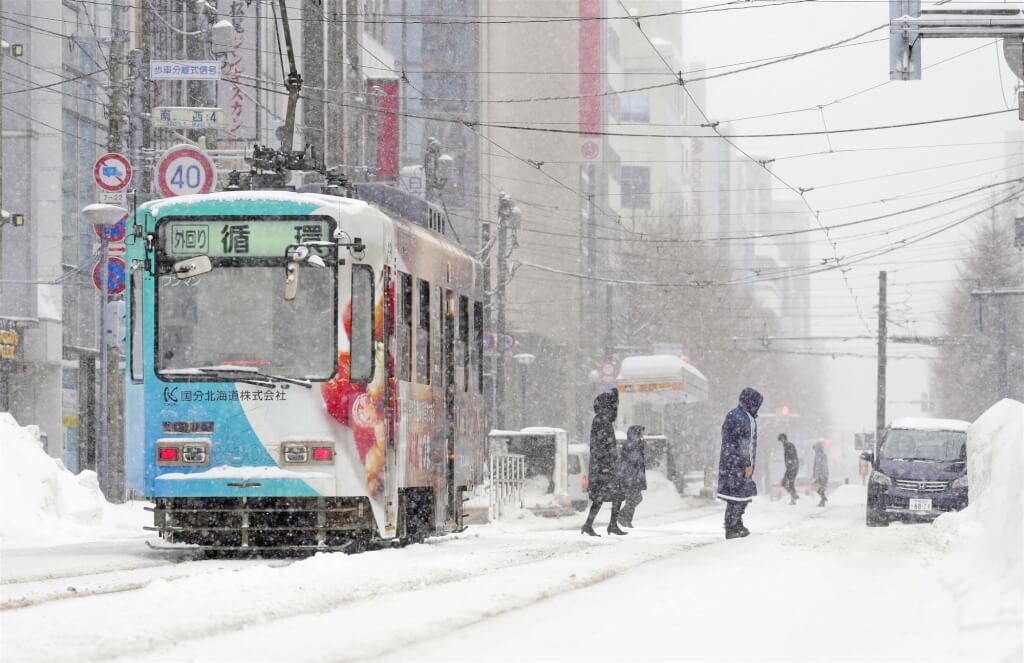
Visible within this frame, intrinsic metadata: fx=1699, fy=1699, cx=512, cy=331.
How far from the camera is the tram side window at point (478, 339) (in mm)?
19109

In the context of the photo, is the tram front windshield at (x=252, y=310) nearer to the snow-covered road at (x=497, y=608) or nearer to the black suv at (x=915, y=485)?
the snow-covered road at (x=497, y=608)

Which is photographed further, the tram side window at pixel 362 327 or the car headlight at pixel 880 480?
the car headlight at pixel 880 480

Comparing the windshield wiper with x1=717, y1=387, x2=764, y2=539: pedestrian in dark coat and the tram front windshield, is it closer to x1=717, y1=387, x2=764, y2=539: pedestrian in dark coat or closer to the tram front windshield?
the tram front windshield

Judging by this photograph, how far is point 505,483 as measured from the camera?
2853 cm

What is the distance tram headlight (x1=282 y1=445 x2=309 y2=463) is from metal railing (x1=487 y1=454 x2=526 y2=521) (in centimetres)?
1243

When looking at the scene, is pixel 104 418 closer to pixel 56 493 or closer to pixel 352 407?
pixel 56 493

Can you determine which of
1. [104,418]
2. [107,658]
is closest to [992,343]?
[104,418]

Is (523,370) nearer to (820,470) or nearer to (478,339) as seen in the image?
(820,470)

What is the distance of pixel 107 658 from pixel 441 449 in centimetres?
1039

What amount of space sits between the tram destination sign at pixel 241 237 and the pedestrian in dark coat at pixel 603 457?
225 inches

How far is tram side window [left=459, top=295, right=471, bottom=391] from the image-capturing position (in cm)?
1838

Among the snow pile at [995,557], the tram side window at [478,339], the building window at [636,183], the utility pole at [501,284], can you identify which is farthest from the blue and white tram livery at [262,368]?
the building window at [636,183]

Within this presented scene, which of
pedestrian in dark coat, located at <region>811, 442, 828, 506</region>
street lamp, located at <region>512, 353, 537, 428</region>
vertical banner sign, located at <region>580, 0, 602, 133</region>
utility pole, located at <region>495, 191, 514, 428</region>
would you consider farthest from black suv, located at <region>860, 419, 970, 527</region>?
vertical banner sign, located at <region>580, 0, 602, 133</region>

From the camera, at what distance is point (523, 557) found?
1411 centimetres
